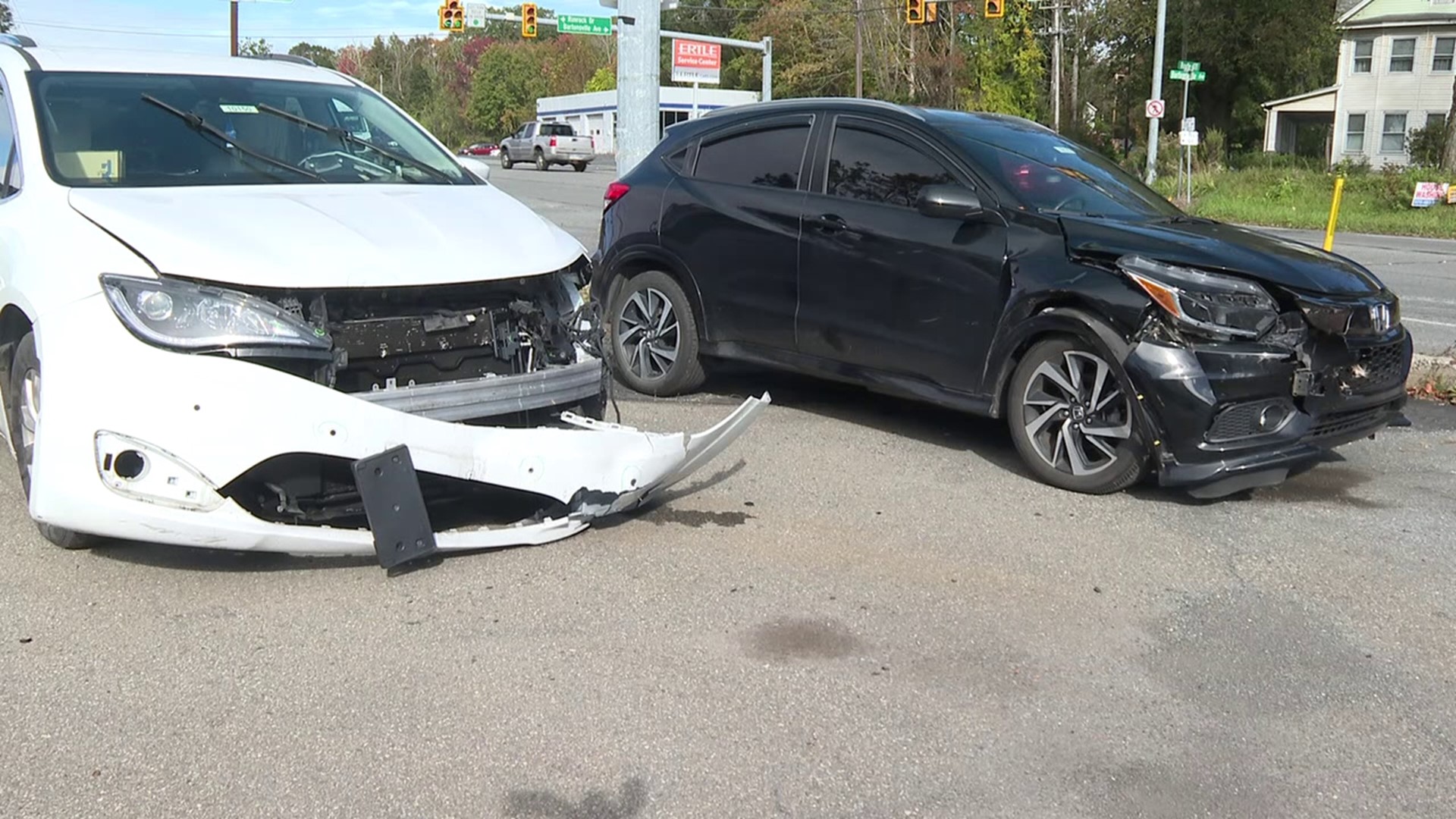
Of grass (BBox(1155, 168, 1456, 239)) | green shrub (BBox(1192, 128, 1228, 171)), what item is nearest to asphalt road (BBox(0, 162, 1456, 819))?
grass (BBox(1155, 168, 1456, 239))

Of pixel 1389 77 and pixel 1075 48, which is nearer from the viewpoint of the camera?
pixel 1389 77

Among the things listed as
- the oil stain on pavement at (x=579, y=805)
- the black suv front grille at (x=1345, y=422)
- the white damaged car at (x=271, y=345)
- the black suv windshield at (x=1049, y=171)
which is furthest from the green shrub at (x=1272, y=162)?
the oil stain on pavement at (x=579, y=805)

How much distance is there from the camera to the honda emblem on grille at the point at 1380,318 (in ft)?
18.3

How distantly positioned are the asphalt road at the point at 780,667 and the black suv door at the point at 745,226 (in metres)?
1.54

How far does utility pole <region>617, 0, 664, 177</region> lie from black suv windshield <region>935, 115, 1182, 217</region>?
17.3ft

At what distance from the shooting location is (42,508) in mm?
4121

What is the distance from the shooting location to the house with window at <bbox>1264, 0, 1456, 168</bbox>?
4406cm

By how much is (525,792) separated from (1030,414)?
343cm

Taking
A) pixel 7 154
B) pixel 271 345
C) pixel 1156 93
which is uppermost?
pixel 1156 93

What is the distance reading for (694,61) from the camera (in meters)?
38.6

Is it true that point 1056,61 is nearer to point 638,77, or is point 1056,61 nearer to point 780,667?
point 638,77

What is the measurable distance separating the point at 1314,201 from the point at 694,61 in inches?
730

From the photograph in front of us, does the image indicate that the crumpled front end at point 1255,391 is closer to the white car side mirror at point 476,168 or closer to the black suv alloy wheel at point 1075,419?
the black suv alloy wheel at point 1075,419

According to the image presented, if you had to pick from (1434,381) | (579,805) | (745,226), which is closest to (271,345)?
(579,805)
